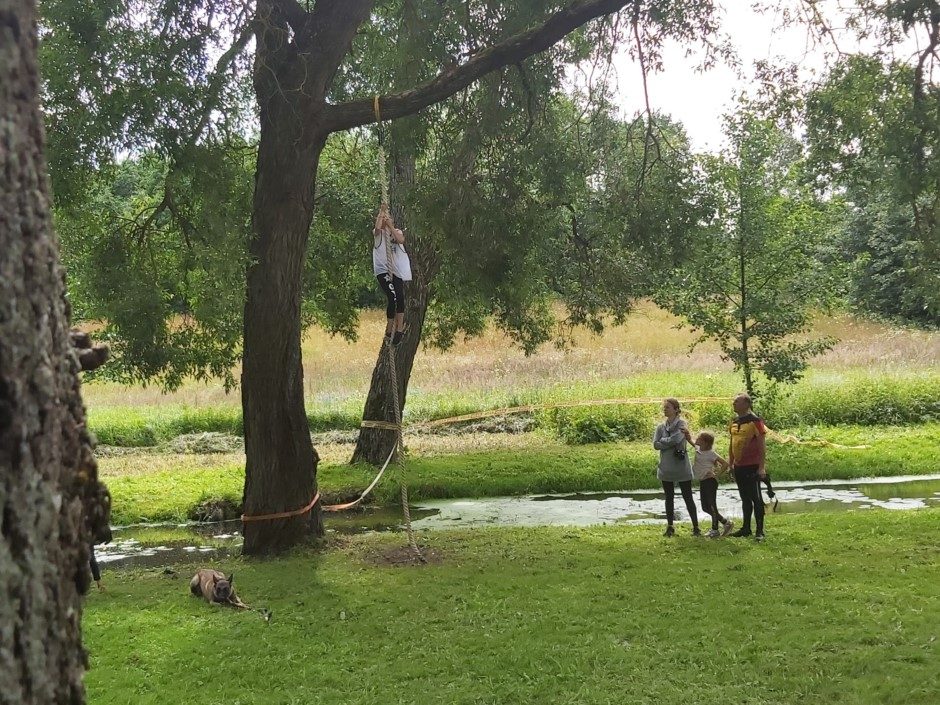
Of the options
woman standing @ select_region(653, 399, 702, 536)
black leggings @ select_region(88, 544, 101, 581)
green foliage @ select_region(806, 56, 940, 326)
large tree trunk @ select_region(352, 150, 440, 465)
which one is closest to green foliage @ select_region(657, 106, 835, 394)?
large tree trunk @ select_region(352, 150, 440, 465)

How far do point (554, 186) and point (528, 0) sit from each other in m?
2.34

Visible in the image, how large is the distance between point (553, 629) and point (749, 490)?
3.98m

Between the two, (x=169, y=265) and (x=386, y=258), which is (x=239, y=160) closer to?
(x=169, y=265)

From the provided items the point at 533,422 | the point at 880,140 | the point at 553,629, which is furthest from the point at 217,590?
the point at 533,422

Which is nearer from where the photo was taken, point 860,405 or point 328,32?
point 328,32

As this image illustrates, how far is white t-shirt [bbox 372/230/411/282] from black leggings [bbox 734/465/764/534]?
13.8 feet

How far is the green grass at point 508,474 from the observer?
15.4 m

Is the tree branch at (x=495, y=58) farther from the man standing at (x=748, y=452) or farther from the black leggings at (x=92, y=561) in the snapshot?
the black leggings at (x=92, y=561)

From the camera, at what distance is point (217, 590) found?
307 inches

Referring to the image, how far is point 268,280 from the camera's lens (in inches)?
398

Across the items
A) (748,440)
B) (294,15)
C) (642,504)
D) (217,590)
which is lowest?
(642,504)

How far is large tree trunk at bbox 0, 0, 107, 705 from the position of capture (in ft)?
6.56

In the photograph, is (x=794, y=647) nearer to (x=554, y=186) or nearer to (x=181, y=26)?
(x=554, y=186)

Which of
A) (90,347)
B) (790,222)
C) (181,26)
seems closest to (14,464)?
(90,347)
